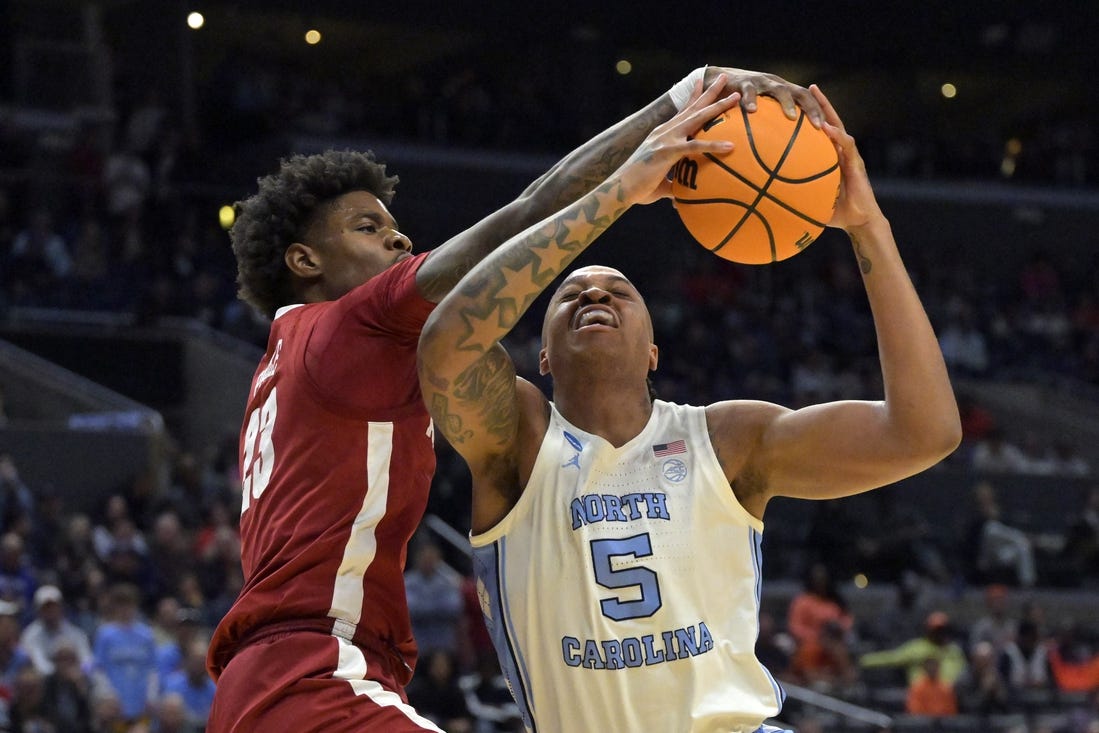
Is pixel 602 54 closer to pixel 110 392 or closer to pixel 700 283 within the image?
pixel 700 283

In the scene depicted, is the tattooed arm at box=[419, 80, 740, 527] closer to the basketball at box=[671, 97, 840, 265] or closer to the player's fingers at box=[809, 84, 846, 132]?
the basketball at box=[671, 97, 840, 265]

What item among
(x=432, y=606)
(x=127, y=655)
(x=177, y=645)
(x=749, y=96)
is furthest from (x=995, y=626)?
(x=749, y=96)

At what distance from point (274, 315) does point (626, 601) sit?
1.26 meters

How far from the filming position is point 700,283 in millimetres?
21562

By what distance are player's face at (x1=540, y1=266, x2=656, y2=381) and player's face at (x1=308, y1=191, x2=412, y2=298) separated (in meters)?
0.43

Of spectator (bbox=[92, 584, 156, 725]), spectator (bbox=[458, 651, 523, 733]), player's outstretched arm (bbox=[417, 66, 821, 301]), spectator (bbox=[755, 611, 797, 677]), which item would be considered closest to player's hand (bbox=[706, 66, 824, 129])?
player's outstretched arm (bbox=[417, 66, 821, 301])

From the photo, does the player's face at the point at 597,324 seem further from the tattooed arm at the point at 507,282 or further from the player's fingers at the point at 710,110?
Result: the player's fingers at the point at 710,110

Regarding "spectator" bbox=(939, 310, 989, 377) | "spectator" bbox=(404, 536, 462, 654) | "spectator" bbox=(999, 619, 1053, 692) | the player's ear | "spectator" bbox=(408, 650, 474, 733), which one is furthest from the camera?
"spectator" bbox=(939, 310, 989, 377)

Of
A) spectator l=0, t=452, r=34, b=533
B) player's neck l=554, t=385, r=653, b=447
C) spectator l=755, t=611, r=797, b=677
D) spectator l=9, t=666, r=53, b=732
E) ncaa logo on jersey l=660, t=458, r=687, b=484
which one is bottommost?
spectator l=755, t=611, r=797, b=677

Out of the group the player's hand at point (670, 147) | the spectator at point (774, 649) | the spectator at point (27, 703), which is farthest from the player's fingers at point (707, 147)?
A: the spectator at point (774, 649)

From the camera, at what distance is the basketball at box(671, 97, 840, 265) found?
3.76 m

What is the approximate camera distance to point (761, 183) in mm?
3762

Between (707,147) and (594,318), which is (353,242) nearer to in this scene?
(594,318)

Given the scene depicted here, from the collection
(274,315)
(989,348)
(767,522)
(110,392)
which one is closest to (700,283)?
(989,348)
